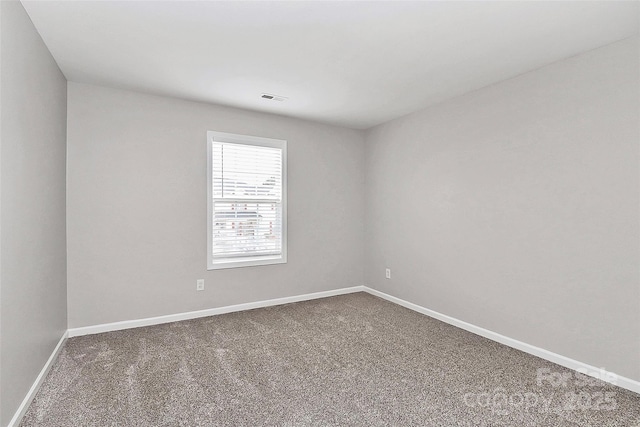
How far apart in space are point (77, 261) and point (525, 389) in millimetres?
3854

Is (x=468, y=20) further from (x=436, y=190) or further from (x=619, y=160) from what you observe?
(x=436, y=190)

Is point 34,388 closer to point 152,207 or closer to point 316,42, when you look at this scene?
point 152,207

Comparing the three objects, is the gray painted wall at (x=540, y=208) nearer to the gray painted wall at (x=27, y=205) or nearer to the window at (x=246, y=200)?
the window at (x=246, y=200)

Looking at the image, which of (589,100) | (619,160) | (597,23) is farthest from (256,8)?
(619,160)

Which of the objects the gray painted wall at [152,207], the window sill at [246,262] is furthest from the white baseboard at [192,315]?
the window sill at [246,262]

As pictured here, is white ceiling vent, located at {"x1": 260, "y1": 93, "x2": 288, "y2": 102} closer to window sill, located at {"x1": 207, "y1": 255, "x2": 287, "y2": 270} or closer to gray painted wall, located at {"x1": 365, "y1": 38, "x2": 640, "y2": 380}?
gray painted wall, located at {"x1": 365, "y1": 38, "x2": 640, "y2": 380}

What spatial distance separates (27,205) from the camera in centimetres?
204

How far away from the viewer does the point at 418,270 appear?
3.96 meters

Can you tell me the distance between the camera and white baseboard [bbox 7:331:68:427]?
5.96ft

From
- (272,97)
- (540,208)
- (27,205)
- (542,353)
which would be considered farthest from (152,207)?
(542,353)

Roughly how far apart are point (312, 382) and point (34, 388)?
1.78 m

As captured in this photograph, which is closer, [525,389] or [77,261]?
[525,389]

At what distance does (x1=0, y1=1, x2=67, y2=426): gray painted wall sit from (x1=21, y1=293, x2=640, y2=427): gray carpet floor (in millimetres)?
320

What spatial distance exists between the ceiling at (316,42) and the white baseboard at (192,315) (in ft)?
7.66
